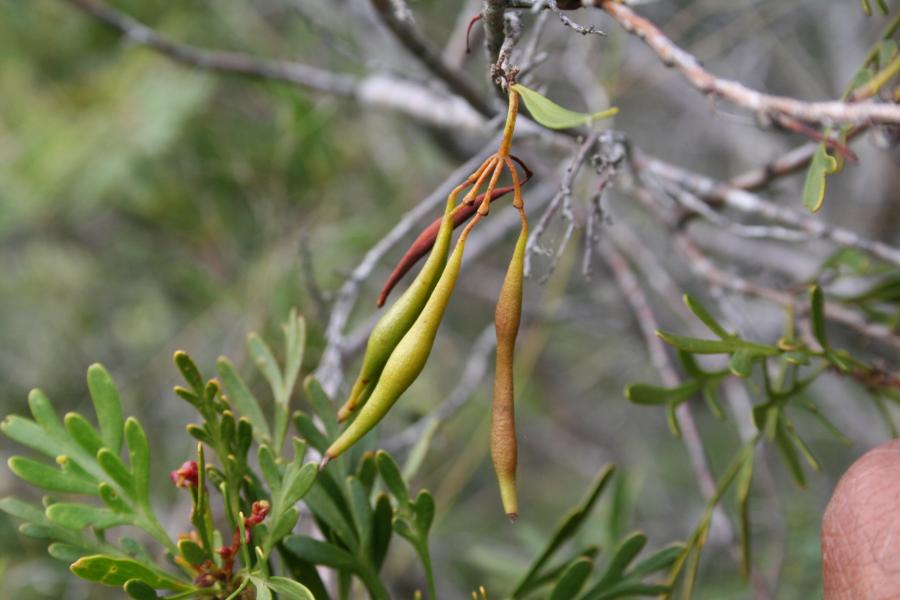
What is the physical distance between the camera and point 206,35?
2.03 m

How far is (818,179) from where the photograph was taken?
0.54 meters

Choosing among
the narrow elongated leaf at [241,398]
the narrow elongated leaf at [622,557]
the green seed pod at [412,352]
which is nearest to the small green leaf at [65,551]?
the narrow elongated leaf at [241,398]

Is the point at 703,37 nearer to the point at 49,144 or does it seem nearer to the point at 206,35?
the point at 206,35

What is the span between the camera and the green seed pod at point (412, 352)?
1.57 ft

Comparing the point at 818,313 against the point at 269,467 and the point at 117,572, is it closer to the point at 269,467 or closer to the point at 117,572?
→ the point at 269,467

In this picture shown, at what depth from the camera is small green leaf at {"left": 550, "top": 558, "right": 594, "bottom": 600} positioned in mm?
647

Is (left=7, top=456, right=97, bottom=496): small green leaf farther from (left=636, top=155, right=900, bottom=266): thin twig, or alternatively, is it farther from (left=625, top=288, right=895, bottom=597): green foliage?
(left=636, top=155, right=900, bottom=266): thin twig

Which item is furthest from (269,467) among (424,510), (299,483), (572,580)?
(572,580)

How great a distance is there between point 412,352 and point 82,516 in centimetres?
30

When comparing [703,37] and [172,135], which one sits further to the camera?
[703,37]

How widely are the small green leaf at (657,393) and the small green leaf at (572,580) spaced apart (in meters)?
0.13

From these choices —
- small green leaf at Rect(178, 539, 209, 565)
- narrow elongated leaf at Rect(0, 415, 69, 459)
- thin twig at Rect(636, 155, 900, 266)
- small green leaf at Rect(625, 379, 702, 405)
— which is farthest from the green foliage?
narrow elongated leaf at Rect(0, 415, 69, 459)

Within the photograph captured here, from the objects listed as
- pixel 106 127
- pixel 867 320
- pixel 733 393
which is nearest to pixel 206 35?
pixel 106 127

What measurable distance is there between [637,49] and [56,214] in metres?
1.46
